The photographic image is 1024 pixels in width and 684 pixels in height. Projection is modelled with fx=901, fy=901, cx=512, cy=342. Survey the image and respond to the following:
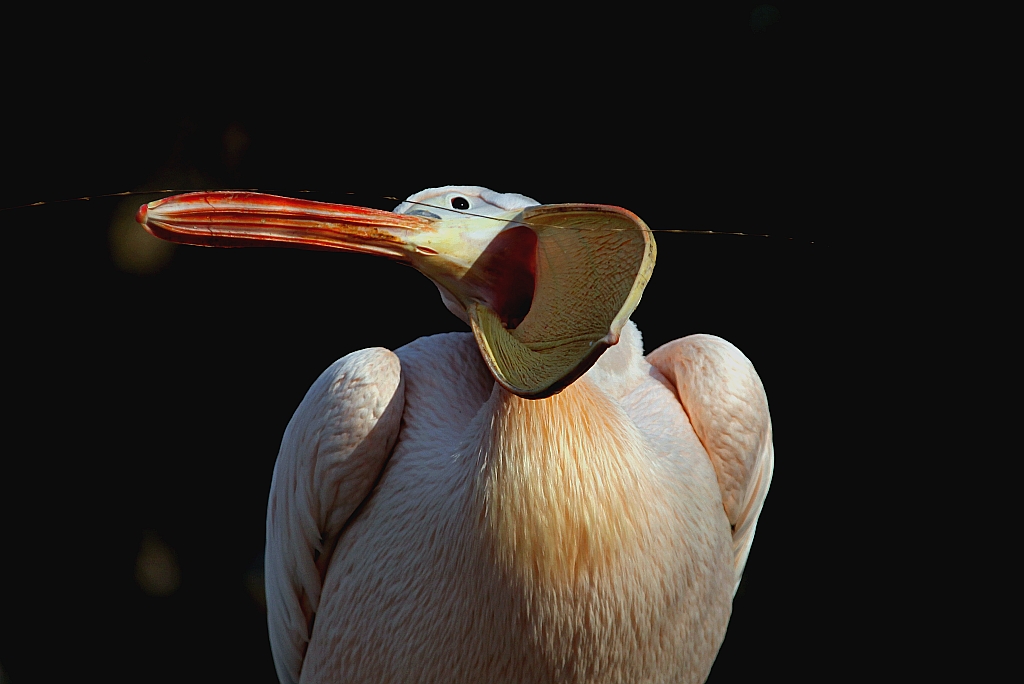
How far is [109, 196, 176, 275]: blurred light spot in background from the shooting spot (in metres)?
1.34

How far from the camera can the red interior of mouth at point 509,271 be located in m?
0.91

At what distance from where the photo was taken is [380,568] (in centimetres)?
115

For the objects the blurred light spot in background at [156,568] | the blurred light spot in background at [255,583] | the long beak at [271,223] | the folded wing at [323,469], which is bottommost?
the blurred light spot in background at [255,583]

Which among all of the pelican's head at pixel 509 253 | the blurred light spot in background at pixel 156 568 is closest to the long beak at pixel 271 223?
the pelican's head at pixel 509 253

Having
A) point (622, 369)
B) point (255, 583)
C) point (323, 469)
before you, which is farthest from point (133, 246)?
point (255, 583)

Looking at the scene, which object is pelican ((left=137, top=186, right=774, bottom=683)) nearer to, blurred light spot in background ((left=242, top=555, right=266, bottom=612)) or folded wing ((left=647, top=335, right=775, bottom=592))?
folded wing ((left=647, top=335, right=775, bottom=592))

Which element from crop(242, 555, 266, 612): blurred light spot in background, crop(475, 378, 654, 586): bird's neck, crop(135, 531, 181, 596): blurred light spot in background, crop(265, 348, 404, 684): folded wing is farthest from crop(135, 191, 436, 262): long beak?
crop(242, 555, 266, 612): blurred light spot in background

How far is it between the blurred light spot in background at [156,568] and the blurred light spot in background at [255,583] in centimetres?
29

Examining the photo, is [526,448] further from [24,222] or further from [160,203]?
[24,222]

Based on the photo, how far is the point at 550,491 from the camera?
97cm

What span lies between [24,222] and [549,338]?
1.85 ft

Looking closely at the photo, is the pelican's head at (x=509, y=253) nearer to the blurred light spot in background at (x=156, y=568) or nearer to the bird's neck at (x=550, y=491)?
the bird's neck at (x=550, y=491)

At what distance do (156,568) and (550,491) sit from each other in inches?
46.1

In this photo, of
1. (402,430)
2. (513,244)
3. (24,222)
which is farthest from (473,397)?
(24,222)
